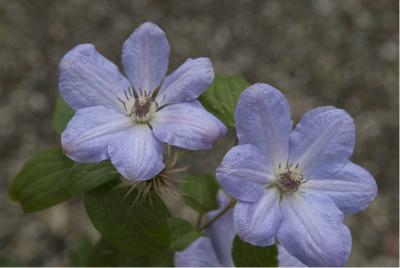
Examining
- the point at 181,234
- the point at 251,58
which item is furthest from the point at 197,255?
the point at 251,58

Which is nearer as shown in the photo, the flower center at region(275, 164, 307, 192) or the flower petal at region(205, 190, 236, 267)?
the flower center at region(275, 164, 307, 192)

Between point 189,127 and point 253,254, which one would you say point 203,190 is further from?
point 189,127

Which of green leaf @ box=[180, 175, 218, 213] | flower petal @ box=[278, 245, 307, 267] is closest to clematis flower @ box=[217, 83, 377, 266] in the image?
flower petal @ box=[278, 245, 307, 267]

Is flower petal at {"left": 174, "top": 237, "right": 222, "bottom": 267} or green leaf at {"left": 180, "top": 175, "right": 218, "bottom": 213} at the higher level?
green leaf at {"left": 180, "top": 175, "right": 218, "bottom": 213}

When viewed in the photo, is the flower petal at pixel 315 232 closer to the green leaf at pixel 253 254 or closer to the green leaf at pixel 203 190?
the green leaf at pixel 253 254

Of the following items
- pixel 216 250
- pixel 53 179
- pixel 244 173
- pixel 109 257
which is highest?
pixel 244 173

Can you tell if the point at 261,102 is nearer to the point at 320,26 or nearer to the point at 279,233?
the point at 279,233

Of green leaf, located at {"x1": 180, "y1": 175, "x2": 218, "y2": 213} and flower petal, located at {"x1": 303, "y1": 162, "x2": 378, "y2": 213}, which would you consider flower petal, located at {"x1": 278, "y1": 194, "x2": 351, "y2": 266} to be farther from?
green leaf, located at {"x1": 180, "y1": 175, "x2": 218, "y2": 213}
